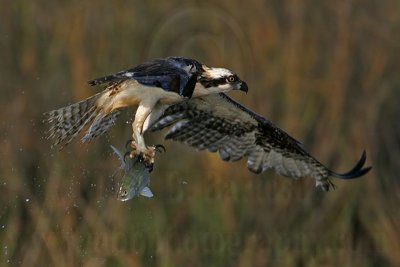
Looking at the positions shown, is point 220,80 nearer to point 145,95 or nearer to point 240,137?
point 145,95

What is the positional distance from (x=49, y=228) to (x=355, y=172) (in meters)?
1.89

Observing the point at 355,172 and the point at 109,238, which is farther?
the point at 109,238

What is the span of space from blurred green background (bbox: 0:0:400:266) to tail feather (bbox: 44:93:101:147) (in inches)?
49.2

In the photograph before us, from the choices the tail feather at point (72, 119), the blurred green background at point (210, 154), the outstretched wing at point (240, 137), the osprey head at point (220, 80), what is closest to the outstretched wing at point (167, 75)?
the osprey head at point (220, 80)

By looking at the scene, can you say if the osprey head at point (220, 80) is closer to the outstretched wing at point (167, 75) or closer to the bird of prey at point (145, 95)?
the bird of prey at point (145, 95)

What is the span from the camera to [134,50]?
1093 cm

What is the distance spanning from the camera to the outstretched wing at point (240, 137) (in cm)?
941

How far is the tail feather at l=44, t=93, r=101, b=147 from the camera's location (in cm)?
868

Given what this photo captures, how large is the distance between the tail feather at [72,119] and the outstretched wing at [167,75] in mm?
501

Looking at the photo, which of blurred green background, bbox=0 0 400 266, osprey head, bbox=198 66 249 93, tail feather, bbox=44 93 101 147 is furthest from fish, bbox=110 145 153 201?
blurred green background, bbox=0 0 400 266

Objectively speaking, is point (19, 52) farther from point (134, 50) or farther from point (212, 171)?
point (212, 171)

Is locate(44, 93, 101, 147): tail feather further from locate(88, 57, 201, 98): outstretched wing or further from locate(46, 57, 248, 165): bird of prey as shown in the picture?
locate(88, 57, 201, 98): outstretched wing

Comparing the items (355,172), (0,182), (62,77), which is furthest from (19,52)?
(355,172)

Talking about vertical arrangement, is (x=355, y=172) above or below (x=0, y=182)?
above
